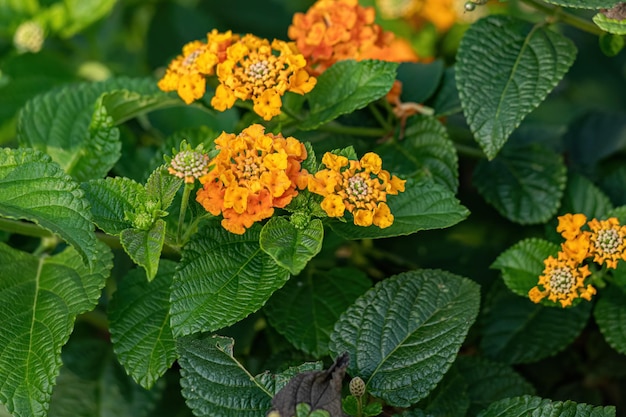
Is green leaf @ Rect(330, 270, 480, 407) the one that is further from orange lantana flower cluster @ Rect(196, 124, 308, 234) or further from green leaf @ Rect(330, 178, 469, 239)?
orange lantana flower cluster @ Rect(196, 124, 308, 234)

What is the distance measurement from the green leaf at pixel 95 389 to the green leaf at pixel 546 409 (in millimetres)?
586

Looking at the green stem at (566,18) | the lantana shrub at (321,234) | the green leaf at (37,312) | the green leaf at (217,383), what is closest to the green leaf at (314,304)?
the lantana shrub at (321,234)

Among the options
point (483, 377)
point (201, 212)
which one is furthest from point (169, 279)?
point (483, 377)

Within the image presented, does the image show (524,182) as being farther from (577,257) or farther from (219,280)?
(219,280)

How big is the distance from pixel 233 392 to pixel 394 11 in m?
1.09

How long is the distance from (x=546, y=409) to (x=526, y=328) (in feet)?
1.00

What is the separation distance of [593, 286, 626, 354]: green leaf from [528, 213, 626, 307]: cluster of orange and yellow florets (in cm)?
11

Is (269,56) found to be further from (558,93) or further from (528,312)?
(558,93)

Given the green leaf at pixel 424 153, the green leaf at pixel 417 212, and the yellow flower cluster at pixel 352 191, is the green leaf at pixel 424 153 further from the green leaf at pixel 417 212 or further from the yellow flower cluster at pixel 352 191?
the yellow flower cluster at pixel 352 191

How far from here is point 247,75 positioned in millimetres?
1017

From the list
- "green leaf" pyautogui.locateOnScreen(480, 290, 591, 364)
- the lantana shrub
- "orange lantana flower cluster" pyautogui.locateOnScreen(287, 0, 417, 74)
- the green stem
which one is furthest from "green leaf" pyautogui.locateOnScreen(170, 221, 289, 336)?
the green stem

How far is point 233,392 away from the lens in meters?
0.94

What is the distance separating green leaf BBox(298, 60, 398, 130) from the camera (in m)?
1.08

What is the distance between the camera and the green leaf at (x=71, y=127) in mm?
1162
